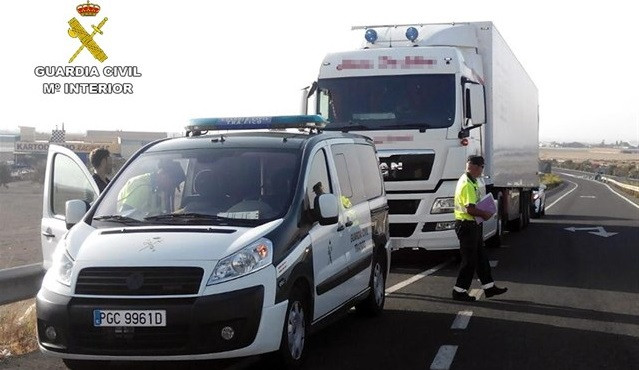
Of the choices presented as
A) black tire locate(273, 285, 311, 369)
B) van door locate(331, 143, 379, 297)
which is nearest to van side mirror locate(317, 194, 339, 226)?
black tire locate(273, 285, 311, 369)

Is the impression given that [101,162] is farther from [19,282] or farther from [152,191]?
[152,191]

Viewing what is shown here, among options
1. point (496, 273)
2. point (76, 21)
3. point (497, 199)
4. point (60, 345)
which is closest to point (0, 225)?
point (76, 21)

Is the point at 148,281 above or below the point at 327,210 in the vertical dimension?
below

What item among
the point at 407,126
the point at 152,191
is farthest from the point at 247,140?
the point at 407,126

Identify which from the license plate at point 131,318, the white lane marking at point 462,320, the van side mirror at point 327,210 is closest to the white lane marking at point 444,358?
the white lane marking at point 462,320

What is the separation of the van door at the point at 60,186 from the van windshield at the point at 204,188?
0.73 meters

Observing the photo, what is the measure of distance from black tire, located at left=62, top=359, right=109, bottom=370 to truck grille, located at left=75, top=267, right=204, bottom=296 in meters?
0.92

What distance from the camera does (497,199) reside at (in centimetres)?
1916

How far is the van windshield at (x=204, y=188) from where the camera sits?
24.8ft

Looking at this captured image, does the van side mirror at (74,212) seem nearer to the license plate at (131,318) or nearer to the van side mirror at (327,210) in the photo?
the license plate at (131,318)

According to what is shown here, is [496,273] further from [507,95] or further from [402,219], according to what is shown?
[507,95]

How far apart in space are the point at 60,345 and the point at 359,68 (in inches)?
360

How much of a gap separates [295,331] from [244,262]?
871mm

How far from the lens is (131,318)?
21.4ft
